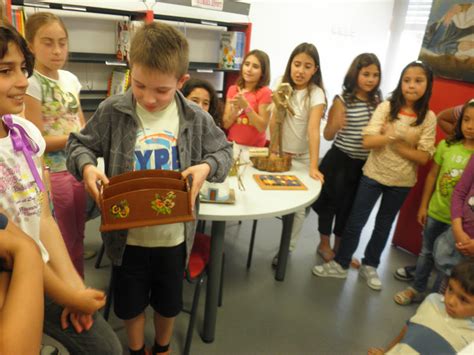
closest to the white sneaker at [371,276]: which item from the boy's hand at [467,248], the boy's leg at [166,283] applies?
the boy's hand at [467,248]

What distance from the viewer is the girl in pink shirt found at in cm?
229

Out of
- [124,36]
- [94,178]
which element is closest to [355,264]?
[94,178]

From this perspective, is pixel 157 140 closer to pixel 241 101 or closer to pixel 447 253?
pixel 241 101

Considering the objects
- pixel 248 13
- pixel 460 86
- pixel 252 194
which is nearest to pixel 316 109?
pixel 252 194

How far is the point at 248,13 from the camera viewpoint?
3762 mm

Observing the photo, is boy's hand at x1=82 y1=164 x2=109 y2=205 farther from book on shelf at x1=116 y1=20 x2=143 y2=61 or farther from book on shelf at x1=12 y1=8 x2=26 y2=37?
book on shelf at x1=116 y1=20 x2=143 y2=61

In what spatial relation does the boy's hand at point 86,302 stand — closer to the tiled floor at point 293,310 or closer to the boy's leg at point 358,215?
the tiled floor at point 293,310

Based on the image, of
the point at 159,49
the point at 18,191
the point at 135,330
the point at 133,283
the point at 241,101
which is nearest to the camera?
the point at 18,191

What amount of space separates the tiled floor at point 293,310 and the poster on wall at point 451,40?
141cm

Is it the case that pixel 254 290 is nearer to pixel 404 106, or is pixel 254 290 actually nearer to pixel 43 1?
pixel 404 106

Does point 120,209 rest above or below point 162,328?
above

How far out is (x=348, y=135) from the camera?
233 cm

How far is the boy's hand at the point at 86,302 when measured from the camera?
1.04 m

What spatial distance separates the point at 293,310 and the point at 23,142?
1695 millimetres
